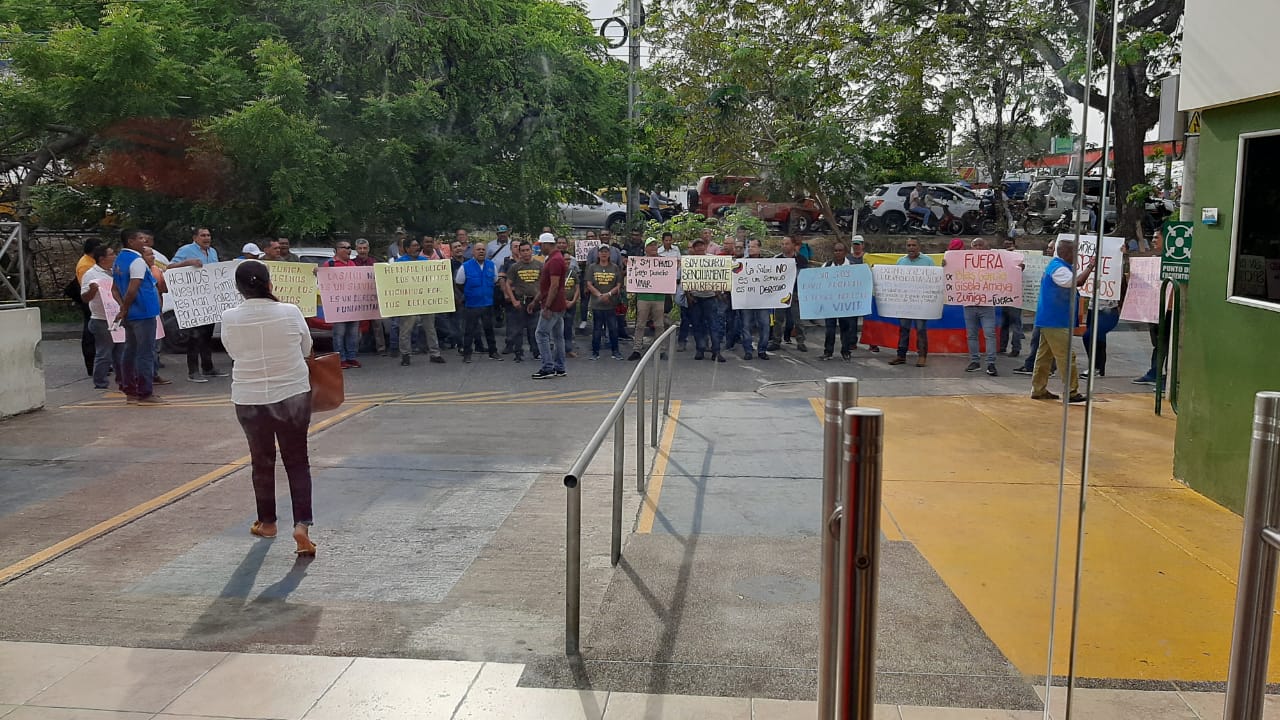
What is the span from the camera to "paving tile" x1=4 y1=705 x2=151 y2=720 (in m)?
3.58

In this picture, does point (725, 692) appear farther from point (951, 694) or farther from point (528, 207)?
point (528, 207)

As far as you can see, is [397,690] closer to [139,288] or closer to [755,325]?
[755,325]

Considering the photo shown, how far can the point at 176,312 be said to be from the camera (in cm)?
1059

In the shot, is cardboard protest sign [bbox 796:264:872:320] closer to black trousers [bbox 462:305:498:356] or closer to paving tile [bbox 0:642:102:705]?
paving tile [bbox 0:642:102:705]

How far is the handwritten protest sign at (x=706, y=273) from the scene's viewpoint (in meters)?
9.34

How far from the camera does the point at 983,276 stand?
414 centimetres

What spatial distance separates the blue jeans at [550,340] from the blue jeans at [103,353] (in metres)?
4.19

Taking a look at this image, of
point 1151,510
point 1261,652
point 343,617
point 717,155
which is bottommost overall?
point 343,617

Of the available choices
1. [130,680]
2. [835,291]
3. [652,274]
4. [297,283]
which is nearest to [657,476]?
[835,291]

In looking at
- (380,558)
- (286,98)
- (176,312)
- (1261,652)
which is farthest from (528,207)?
(1261,652)

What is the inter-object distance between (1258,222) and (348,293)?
10337mm

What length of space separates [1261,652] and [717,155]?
2.80m

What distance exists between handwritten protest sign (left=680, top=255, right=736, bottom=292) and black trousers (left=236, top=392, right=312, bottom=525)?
12.5ft

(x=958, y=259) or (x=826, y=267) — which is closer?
(x=958, y=259)
